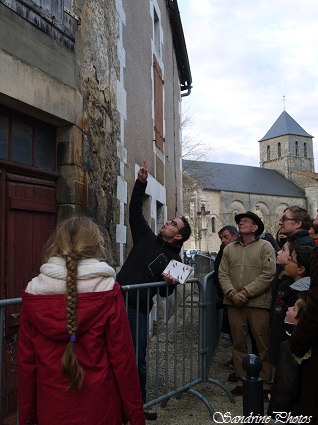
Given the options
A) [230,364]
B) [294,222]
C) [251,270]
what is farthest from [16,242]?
[230,364]

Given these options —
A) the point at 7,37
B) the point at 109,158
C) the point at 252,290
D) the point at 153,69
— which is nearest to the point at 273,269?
the point at 252,290

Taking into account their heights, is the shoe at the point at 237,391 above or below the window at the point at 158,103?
below

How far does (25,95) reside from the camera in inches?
145

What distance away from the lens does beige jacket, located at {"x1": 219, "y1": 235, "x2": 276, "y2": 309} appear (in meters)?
4.58

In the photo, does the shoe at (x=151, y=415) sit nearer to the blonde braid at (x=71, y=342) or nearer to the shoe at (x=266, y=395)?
the shoe at (x=266, y=395)

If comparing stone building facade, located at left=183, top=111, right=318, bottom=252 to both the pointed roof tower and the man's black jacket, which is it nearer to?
the pointed roof tower

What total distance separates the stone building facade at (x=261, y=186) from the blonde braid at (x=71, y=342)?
160 ft

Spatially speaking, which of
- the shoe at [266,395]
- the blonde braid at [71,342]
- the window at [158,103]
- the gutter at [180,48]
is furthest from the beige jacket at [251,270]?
the gutter at [180,48]

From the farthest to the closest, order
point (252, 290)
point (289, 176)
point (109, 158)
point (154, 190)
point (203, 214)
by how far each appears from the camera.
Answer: point (289, 176) → point (203, 214) → point (154, 190) → point (109, 158) → point (252, 290)

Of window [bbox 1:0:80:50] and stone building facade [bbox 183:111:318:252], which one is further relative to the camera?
stone building facade [bbox 183:111:318:252]

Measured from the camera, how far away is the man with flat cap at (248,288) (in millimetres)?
4562

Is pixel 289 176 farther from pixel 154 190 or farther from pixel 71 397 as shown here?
pixel 71 397

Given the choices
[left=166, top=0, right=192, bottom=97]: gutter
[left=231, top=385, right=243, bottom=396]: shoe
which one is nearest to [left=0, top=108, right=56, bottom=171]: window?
[left=231, top=385, right=243, bottom=396]: shoe

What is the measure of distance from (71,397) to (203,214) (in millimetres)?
54171
